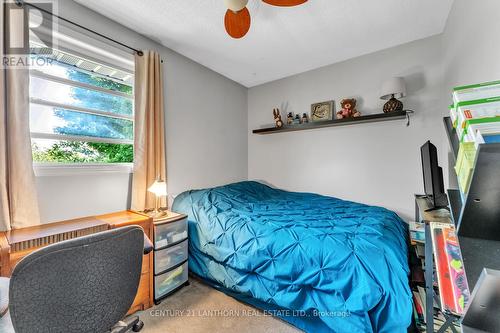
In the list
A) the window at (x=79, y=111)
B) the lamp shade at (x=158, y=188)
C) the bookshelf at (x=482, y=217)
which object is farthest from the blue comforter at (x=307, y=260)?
the window at (x=79, y=111)

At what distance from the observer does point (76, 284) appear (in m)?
0.88

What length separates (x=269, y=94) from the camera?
3.72 meters

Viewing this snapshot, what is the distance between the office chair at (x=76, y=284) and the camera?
0.77 metres

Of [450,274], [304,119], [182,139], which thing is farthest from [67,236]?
[304,119]

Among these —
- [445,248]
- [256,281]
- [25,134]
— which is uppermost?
[25,134]

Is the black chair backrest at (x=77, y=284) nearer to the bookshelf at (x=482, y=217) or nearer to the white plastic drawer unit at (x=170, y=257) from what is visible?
the white plastic drawer unit at (x=170, y=257)

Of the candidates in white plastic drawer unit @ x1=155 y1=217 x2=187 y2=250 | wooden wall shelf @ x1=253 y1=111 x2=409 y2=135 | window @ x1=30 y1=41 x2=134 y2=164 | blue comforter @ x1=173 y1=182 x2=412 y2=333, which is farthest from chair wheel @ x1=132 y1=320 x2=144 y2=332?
wooden wall shelf @ x1=253 y1=111 x2=409 y2=135

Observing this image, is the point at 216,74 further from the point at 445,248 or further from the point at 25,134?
the point at 445,248

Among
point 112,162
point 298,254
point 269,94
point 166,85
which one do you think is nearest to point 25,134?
point 112,162

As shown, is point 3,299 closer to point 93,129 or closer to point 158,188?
point 158,188

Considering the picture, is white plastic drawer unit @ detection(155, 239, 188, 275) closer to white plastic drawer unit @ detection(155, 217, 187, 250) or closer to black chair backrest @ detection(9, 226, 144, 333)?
white plastic drawer unit @ detection(155, 217, 187, 250)

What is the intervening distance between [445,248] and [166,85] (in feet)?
9.42

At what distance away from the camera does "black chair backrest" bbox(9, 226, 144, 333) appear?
2.54 ft

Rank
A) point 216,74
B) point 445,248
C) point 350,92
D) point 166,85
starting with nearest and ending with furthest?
1. point 445,248
2. point 166,85
3. point 350,92
4. point 216,74
